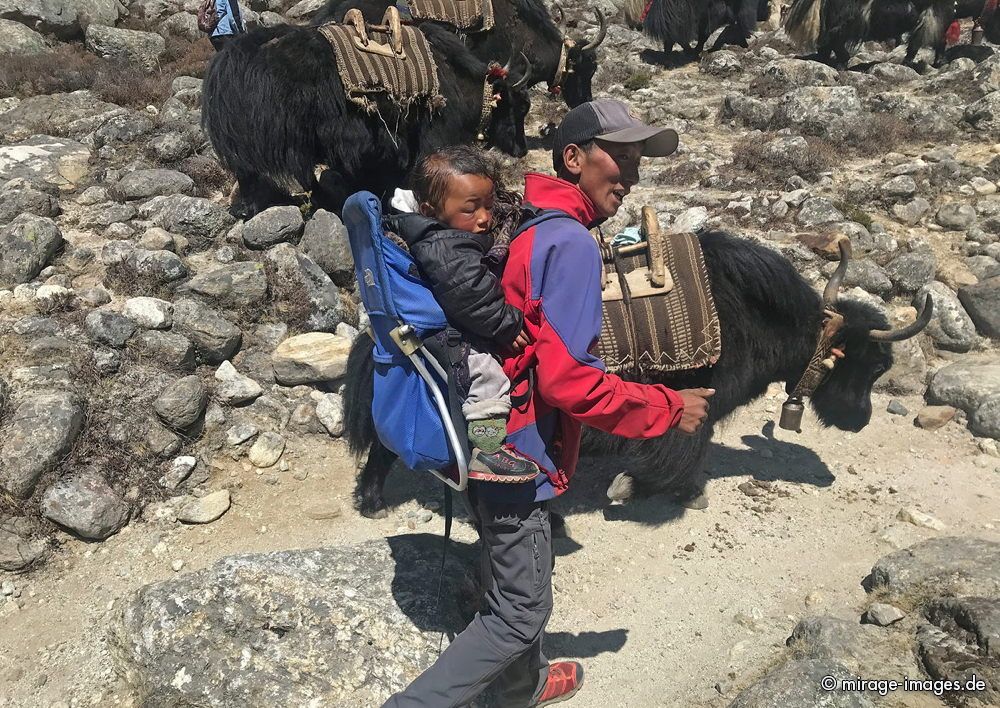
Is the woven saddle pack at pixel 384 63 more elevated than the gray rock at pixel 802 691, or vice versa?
the woven saddle pack at pixel 384 63

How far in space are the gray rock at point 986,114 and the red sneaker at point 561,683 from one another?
6.80 m

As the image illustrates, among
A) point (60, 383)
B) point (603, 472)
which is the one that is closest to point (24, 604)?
point (60, 383)

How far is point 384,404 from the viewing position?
160 centimetres

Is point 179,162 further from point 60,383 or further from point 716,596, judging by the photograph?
point 716,596

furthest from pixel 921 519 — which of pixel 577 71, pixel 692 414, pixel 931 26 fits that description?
pixel 931 26

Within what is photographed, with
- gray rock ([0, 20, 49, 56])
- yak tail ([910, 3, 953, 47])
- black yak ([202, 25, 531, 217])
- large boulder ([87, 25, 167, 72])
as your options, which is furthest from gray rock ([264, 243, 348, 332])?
yak tail ([910, 3, 953, 47])

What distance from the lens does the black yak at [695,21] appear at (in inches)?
377

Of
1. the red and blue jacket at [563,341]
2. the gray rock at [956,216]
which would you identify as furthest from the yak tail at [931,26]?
the red and blue jacket at [563,341]

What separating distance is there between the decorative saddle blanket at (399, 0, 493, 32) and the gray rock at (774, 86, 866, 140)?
9.84 feet

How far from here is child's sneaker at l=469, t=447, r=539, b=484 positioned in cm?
150

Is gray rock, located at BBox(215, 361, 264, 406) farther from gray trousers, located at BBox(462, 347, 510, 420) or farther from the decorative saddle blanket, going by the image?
the decorative saddle blanket

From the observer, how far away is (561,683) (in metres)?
2.12

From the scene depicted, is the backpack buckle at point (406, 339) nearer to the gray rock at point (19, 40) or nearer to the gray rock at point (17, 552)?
the gray rock at point (17, 552)

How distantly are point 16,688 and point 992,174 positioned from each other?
6.92 m
